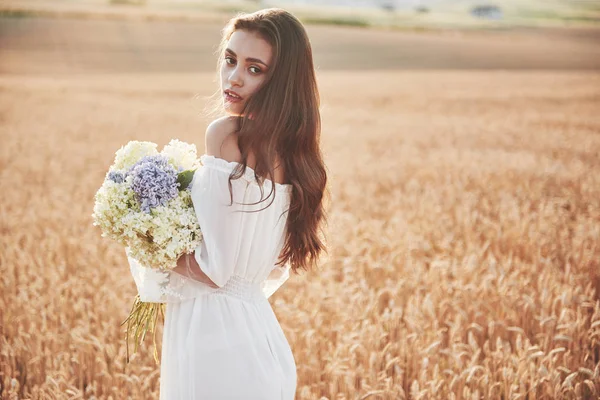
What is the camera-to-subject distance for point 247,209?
7.98 ft

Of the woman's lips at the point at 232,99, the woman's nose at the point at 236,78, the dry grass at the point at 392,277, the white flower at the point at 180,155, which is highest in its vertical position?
the woman's nose at the point at 236,78

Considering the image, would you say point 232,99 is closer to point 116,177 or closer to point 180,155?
point 180,155

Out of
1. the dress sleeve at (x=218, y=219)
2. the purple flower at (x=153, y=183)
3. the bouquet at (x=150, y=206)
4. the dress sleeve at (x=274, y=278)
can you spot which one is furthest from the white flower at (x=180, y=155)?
the dress sleeve at (x=274, y=278)

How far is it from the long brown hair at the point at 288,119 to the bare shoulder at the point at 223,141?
0.10 feet

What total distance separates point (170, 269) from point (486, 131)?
52.9 feet

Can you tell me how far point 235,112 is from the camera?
8.49 feet

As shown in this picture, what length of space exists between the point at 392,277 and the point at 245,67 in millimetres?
3866

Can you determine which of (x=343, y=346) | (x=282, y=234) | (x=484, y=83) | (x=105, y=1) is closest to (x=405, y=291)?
(x=343, y=346)

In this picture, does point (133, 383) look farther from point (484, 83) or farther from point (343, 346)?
point (484, 83)

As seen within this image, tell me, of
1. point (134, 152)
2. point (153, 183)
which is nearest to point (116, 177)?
point (134, 152)

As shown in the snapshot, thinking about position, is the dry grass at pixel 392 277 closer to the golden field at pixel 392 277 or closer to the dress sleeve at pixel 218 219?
the golden field at pixel 392 277

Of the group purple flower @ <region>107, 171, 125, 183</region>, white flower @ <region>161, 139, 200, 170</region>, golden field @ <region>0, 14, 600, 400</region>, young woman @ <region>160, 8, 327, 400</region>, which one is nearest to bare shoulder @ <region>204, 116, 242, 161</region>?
young woman @ <region>160, 8, 327, 400</region>

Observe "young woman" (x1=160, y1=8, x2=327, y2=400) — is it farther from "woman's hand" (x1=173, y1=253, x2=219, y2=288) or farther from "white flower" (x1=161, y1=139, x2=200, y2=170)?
"white flower" (x1=161, y1=139, x2=200, y2=170)

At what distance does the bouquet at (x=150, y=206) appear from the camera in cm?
245
